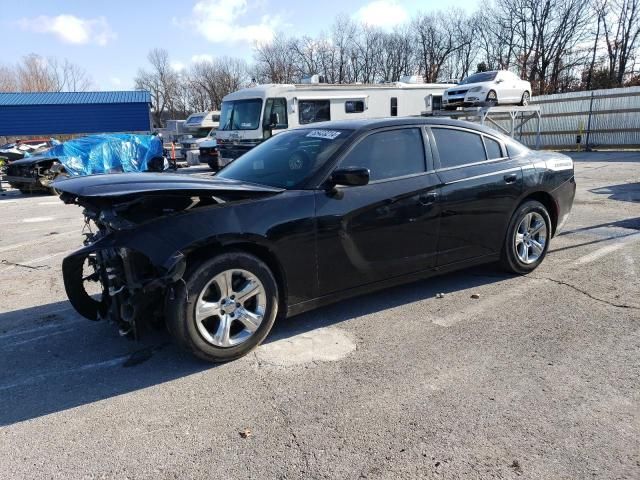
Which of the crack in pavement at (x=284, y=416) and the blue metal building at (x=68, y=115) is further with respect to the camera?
the blue metal building at (x=68, y=115)

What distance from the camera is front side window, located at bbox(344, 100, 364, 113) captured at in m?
18.0

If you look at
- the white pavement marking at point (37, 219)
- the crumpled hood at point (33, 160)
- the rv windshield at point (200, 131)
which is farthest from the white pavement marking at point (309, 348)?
the rv windshield at point (200, 131)

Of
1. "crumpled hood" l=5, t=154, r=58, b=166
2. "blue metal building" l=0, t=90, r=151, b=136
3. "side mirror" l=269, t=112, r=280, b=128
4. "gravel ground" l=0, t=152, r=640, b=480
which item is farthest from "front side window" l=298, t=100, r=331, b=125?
"gravel ground" l=0, t=152, r=640, b=480

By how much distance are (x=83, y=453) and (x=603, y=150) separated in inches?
981

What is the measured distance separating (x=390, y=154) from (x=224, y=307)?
1.93 m

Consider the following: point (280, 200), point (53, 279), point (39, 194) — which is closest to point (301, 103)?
point (39, 194)

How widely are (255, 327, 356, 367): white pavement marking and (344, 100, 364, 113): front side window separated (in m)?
15.1

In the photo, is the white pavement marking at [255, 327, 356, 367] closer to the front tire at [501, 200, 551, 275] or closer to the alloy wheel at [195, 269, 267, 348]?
the alloy wheel at [195, 269, 267, 348]

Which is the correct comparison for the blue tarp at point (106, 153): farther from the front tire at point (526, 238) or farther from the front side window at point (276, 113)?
the front tire at point (526, 238)

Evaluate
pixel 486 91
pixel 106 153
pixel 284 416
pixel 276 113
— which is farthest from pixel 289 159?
pixel 486 91

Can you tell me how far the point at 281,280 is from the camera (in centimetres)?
365

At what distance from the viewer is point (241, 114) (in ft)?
56.0

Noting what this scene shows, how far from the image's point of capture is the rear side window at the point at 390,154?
407 centimetres

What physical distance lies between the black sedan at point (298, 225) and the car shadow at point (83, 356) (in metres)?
0.26
